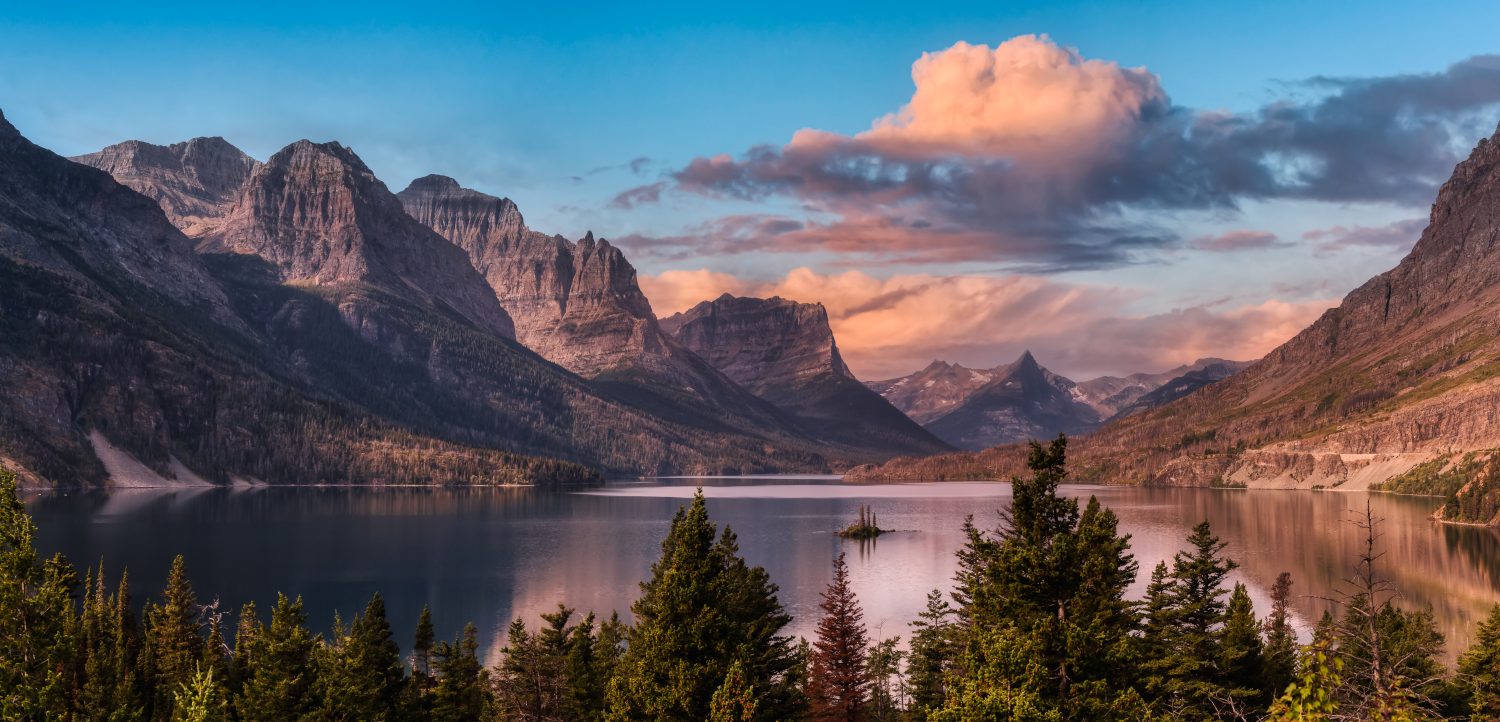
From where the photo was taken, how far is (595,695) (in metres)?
63.6

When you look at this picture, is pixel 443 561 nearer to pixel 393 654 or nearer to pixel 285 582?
pixel 285 582

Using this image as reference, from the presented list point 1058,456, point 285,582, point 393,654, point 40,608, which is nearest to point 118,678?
point 393,654

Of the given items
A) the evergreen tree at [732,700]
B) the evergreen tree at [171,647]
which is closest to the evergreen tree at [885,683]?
the evergreen tree at [732,700]

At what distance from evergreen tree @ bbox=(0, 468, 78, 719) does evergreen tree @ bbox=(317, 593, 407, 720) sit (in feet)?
71.4

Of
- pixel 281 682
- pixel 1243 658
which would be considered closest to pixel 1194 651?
pixel 1243 658

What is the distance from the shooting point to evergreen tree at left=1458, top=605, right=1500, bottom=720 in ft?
183

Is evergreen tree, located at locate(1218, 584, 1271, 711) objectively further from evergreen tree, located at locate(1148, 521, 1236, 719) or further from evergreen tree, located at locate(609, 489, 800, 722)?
evergreen tree, located at locate(609, 489, 800, 722)

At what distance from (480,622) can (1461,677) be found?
91541 mm

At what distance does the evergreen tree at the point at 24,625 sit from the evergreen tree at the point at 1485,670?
57.8m

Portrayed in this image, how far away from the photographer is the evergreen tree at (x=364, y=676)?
5678cm

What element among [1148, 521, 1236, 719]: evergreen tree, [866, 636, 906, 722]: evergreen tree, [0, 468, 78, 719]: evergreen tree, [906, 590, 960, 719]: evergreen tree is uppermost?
[0, 468, 78, 719]: evergreen tree

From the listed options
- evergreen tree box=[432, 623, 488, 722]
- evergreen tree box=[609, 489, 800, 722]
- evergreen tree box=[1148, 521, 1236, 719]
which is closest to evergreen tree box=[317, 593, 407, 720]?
evergreen tree box=[432, 623, 488, 722]

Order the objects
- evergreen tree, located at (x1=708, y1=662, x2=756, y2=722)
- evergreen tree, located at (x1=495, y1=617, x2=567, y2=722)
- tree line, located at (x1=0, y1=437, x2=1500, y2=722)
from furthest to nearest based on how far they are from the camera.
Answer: evergreen tree, located at (x1=495, y1=617, x2=567, y2=722)
evergreen tree, located at (x1=708, y1=662, x2=756, y2=722)
tree line, located at (x1=0, y1=437, x2=1500, y2=722)

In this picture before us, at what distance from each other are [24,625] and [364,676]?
25813 mm
